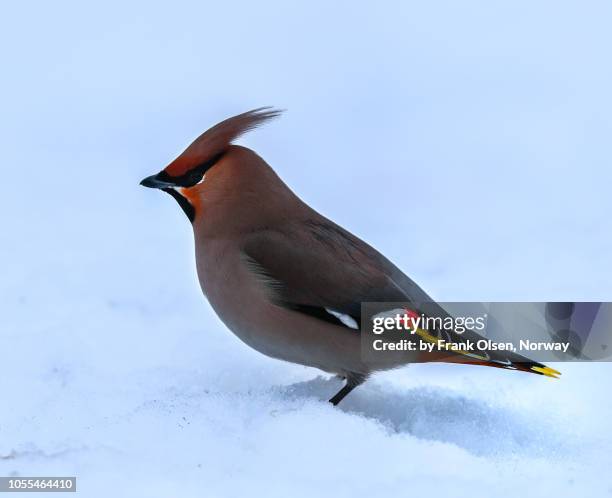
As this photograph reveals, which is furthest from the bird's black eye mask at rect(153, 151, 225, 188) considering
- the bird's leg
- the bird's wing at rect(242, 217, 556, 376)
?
the bird's leg

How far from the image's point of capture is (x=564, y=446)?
14.9 ft

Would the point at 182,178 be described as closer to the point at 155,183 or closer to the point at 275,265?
the point at 155,183

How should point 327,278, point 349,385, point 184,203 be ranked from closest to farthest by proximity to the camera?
point 327,278, point 349,385, point 184,203

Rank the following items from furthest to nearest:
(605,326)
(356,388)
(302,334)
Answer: (605,326), (356,388), (302,334)

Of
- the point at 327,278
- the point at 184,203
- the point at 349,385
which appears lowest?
the point at 349,385

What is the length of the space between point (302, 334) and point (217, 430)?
0.46 metres

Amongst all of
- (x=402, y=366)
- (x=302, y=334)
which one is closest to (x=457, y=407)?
(x=402, y=366)

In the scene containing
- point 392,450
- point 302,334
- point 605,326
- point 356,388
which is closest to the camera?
point 392,450

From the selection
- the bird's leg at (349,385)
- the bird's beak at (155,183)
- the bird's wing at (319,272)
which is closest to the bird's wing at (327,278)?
the bird's wing at (319,272)

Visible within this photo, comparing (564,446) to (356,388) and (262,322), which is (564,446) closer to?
(356,388)

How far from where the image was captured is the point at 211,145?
15.7 ft

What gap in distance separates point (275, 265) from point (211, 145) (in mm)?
509

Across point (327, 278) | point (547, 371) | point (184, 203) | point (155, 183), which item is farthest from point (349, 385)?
point (155, 183)
